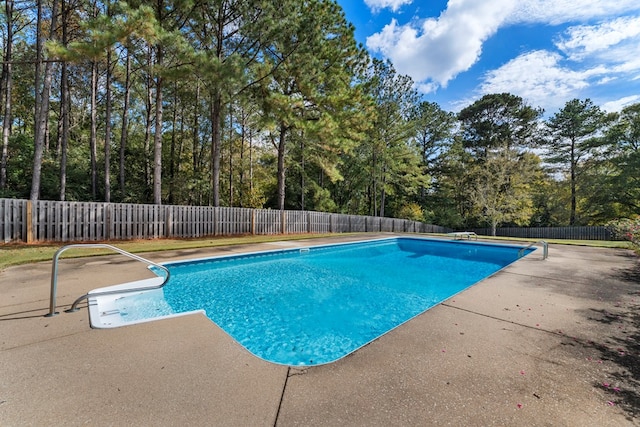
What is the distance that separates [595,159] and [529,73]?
48.9 ft

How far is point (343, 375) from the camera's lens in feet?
6.04

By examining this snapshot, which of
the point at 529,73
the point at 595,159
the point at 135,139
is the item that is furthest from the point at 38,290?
the point at 595,159

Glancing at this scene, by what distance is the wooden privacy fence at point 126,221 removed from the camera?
7383 millimetres

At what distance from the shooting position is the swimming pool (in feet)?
10.7

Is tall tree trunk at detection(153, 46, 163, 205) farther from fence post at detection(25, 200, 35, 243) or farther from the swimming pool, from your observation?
the swimming pool

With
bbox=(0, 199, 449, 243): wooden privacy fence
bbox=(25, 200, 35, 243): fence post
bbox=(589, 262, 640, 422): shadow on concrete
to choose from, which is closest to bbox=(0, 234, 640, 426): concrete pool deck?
bbox=(589, 262, 640, 422): shadow on concrete

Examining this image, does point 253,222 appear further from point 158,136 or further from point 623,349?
point 623,349

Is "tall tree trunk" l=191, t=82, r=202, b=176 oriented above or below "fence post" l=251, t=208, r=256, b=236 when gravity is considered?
above

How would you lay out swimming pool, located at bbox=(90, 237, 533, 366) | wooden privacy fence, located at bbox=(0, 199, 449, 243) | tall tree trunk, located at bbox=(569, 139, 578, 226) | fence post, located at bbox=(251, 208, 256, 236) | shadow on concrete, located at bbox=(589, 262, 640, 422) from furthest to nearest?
1. tall tree trunk, located at bbox=(569, 139, 578, 226)
2. fence post, located at bbox=(251, 208, 256, 236)
3. wooden privacy fence, located at bbox=(0, 199, 449, 243)
4. swimming pool, located at bbox=(90, 237, 533, 366)
5. shadow on concrete, located at bbox=(589, 262, 640, 422)

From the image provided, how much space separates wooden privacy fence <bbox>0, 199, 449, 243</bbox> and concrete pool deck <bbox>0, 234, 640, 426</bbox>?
6368 mm

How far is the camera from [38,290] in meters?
3.59

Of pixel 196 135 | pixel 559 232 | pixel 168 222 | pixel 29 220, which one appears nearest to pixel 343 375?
pixel 29 220

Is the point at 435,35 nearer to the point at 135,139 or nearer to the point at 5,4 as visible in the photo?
the point at 5,4

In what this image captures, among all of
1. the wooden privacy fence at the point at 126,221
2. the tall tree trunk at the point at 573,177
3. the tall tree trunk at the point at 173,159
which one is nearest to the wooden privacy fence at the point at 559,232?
the tall tree trunk at the point at 573,177
